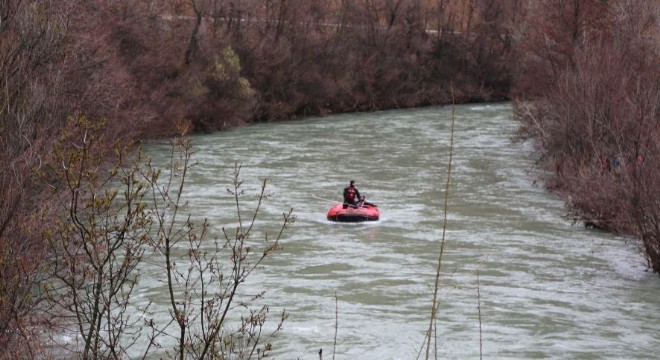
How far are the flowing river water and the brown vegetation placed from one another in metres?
0.86

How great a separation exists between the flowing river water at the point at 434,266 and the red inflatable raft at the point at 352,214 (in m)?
0.18

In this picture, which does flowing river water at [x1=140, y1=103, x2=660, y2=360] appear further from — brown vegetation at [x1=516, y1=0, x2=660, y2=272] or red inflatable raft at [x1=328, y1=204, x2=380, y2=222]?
brown vegetation at [x1=516, y1=0, x2=660, y2=272]

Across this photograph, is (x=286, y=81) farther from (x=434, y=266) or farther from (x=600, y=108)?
(x=434, y=266)

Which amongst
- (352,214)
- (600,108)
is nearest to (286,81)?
(600,108)

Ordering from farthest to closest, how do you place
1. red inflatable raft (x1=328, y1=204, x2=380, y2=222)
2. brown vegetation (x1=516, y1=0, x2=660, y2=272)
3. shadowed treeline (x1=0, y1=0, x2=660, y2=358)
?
red inflatable raft (x1=328, y1=204, x2=380, y2=222) → brown vegetation (x1=516, y1=0, x2=660, y2=272) → shadowed treeline (x1=0, y1=0, x2=660, y2=358)

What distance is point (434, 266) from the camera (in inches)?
747

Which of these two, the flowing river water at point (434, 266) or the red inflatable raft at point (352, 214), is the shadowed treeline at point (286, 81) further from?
the red inflatable raft at point (352, 214)

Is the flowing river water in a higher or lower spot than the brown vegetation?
lower

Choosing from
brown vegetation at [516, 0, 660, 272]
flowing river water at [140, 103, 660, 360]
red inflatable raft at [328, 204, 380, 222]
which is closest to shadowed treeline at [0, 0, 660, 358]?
brown vegetation at [516, 0, 660, 272]

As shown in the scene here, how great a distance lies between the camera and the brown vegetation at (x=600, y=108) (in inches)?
728

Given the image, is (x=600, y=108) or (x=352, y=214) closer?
(x=352, y=214)

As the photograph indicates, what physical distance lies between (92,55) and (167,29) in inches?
676

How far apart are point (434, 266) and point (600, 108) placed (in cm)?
824

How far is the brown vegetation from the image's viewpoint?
1848cm
